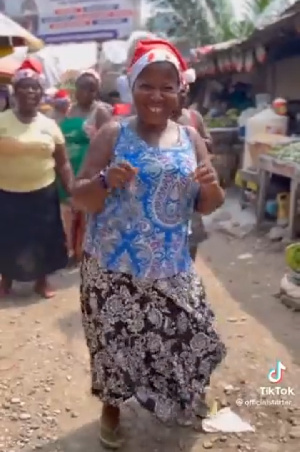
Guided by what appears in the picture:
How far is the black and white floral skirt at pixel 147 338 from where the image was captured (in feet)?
9.24

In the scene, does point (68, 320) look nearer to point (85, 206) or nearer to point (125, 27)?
point (85, 206)

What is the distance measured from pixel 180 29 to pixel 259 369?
20389 millimetres

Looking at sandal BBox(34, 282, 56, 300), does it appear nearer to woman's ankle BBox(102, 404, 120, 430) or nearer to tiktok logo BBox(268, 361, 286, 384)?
tiktok logo BBox(268, 361, 286, 384)

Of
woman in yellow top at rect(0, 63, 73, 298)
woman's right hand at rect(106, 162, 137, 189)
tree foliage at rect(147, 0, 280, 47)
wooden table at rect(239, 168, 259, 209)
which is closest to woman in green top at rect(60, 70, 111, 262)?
woman in yellow top at rect(0, 63, 73, 298)

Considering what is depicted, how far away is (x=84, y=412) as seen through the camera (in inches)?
132

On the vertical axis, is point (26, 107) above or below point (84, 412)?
above

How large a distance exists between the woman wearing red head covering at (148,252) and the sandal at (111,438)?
12mm

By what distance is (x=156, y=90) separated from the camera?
2660 millimetres

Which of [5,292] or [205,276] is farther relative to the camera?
[205,276]

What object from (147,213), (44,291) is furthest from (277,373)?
(44,291)

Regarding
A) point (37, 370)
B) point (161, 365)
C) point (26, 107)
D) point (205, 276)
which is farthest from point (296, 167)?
point (161, 365)

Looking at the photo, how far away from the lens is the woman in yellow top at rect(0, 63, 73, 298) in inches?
191

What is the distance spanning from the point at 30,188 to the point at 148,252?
2474 millimetres

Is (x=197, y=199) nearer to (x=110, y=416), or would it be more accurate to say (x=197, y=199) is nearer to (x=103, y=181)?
(x=103, y=181)
